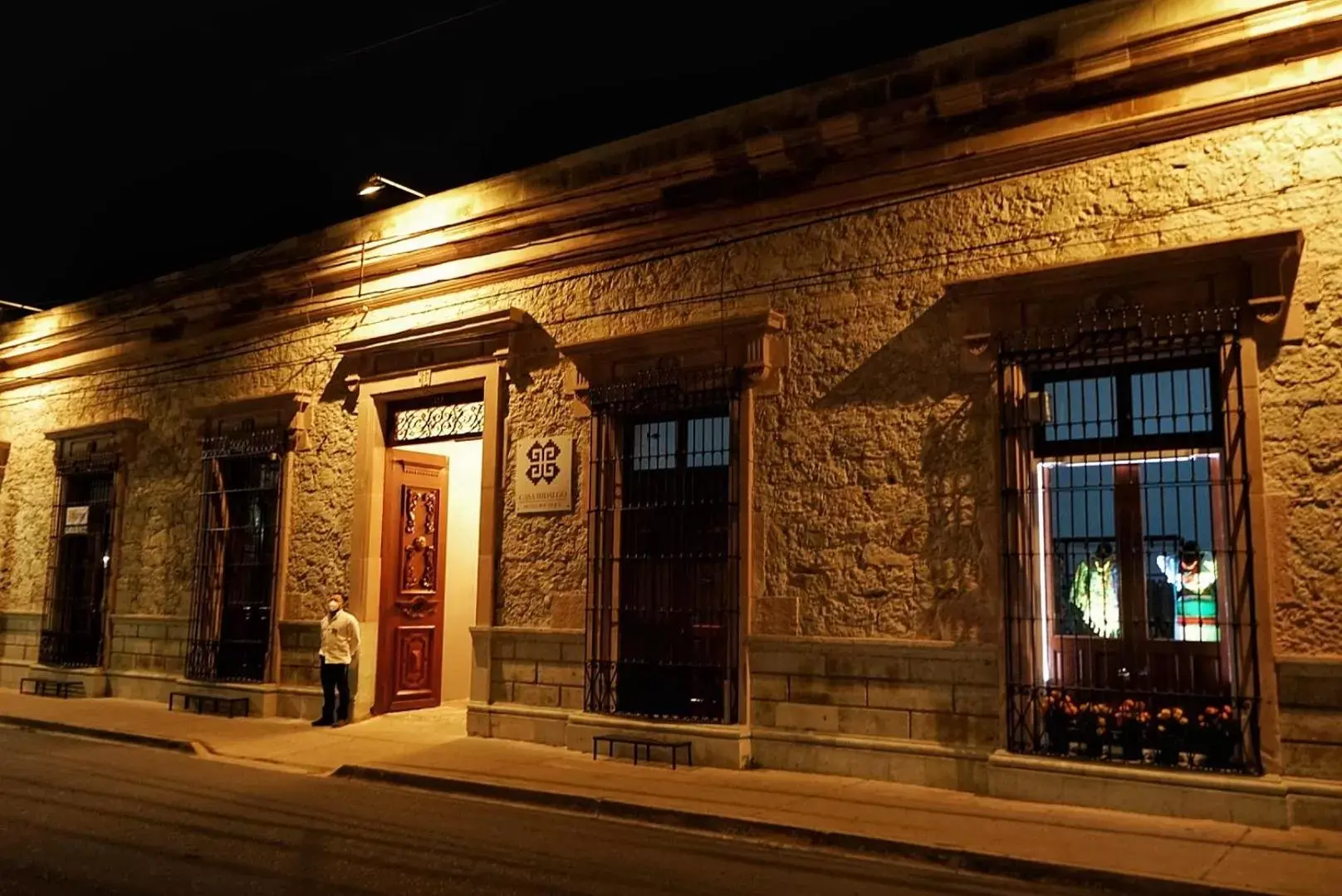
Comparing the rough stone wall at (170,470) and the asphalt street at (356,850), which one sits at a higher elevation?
the rough stone wall at (170,470)

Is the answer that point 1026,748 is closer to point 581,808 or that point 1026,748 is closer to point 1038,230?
point 581,808

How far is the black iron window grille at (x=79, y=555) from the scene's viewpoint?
15.7 meters

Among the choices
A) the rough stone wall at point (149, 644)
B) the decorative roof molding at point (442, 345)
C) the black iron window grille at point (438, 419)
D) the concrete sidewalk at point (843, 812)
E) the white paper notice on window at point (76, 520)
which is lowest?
the concrete sidewalk at point (843, 812)

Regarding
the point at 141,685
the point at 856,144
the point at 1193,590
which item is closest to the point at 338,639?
the point at 141,685

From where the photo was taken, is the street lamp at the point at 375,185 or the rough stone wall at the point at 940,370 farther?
the street lamp at the point at 375,185

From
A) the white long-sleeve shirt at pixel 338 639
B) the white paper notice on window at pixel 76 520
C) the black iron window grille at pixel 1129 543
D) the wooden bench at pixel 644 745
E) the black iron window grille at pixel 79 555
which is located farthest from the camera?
the white paper notice on window at pixel 76 520

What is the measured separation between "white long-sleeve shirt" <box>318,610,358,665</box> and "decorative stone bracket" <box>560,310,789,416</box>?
3615 millimetres

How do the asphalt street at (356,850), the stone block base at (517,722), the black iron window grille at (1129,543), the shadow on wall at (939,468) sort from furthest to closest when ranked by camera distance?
the stone block base at (517,722) < the shadow on wall at (939,468) < the black iron window grille at (1129,543) < the asphalt street at (356,850)

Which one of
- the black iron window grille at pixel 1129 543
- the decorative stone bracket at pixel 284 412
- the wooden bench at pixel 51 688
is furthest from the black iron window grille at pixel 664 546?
the wooden bench at pixel 51 688

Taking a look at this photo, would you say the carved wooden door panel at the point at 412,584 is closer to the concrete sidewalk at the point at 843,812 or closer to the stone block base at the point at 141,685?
the concrete sidewalk at the point at 843,812

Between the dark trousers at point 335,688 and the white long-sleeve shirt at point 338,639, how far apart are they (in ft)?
0.21

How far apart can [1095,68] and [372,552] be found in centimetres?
884

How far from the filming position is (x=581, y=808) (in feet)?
26.6

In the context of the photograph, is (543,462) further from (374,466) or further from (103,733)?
(103,733)
